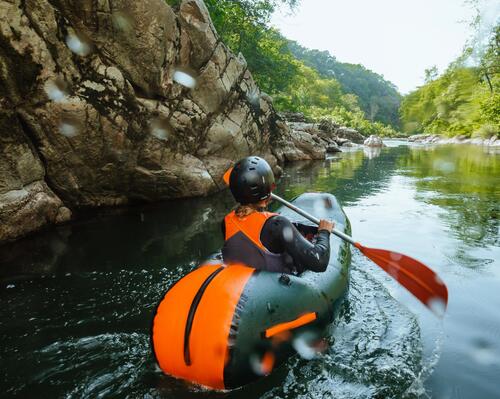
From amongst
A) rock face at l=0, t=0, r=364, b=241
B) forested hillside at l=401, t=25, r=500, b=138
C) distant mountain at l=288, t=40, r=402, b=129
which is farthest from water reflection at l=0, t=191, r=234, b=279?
distant mountain at l=288, t=40, r=402, b=129

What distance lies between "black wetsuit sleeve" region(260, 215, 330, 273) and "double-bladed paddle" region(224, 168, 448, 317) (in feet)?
1.96

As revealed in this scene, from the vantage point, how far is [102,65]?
6691mm

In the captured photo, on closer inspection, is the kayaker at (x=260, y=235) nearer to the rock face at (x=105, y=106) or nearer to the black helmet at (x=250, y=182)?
the black helmet at (x=250, y=182)

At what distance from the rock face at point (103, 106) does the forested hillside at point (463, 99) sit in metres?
26.8

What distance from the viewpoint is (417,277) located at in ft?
10.2

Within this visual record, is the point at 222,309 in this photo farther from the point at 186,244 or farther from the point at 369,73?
the point at 369,73

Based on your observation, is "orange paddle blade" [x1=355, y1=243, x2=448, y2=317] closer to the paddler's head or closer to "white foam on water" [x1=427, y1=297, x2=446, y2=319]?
"white foam on water" [x1=427, y1=297, x2=446, y2=319]

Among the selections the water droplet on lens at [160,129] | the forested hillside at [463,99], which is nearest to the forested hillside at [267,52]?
the water droplet on lens at [160,129]

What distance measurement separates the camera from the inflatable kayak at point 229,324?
2.12 meters

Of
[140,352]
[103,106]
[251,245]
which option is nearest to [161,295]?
[140,352]

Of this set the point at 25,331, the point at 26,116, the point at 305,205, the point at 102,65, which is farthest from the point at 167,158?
the point at 25,331

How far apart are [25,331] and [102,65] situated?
5.14 metres

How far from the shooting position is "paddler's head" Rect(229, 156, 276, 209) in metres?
2.67

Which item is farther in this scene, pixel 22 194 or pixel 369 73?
pixel 369 73
